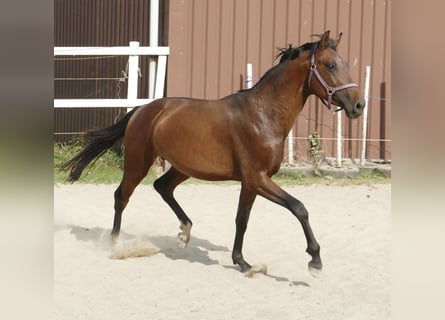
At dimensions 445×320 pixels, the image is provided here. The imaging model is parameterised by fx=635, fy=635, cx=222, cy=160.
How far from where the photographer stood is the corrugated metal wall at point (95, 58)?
1169cm

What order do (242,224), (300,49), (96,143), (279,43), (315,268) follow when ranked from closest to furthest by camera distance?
(315,268)
(300,49)
(242,224)
(96,143)
(279,43)

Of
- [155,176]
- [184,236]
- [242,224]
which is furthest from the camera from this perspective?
[155,176]

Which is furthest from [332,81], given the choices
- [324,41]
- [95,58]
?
[95,58]

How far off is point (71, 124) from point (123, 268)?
326 inches

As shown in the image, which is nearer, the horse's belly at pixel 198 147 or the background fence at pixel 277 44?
the horse's belly at pixel 198 147

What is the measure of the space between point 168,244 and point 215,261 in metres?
0.66

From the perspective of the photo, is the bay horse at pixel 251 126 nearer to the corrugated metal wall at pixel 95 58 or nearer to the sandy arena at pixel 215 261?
the sandy arena at pixel 215 261

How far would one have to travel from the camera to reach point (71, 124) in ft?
41.1

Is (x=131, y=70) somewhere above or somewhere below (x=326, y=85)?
above

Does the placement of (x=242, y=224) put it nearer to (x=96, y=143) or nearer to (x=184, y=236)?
(x=184, y=236)

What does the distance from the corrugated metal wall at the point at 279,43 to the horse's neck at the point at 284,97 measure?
5148 millimetres

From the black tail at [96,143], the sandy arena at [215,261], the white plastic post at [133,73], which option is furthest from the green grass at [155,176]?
the black tail at [96,143]

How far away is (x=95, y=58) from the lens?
11.9 metres

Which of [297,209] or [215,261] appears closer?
[297,209]
